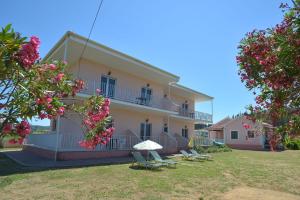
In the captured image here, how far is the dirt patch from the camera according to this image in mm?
8820

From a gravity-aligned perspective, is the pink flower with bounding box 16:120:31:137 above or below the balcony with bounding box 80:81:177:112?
below

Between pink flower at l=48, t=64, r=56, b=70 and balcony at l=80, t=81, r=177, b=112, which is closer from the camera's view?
pink flower at l=48, t=64, r=56, b=70

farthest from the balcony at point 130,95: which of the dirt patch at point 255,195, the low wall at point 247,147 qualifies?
the low wall at point 247,147

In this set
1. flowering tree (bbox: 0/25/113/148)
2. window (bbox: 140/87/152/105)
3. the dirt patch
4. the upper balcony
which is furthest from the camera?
window (bbox: 140/87/152/105)

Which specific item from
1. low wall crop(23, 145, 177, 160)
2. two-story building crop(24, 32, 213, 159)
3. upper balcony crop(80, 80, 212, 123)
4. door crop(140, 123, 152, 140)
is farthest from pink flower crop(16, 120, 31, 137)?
door crop(140, 123, 152, 140)

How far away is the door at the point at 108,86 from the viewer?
19.8 meters

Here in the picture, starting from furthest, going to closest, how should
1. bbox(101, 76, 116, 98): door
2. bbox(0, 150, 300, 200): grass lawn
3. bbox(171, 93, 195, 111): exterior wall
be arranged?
bbox(171, 93, 195, 111): exterior wall → bbox(101, 76, 116, 98): door → bbox(0, 150, 300, 200): grass lawn

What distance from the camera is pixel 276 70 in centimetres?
377

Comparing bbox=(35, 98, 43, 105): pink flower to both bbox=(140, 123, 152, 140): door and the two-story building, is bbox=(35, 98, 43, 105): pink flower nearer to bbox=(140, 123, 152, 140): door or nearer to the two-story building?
the two-story building

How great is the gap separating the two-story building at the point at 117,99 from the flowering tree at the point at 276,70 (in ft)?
32.9

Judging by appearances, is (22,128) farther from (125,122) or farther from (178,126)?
(178,126)

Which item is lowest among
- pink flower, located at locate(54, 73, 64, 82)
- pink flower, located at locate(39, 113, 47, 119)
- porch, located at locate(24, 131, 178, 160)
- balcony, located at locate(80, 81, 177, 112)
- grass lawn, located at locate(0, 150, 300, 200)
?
grass lawn, located at locate(0, 150, 300, 200)

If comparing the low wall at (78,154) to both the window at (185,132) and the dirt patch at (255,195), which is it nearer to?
the dirt patch at (255,195)

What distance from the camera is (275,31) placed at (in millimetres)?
4156
